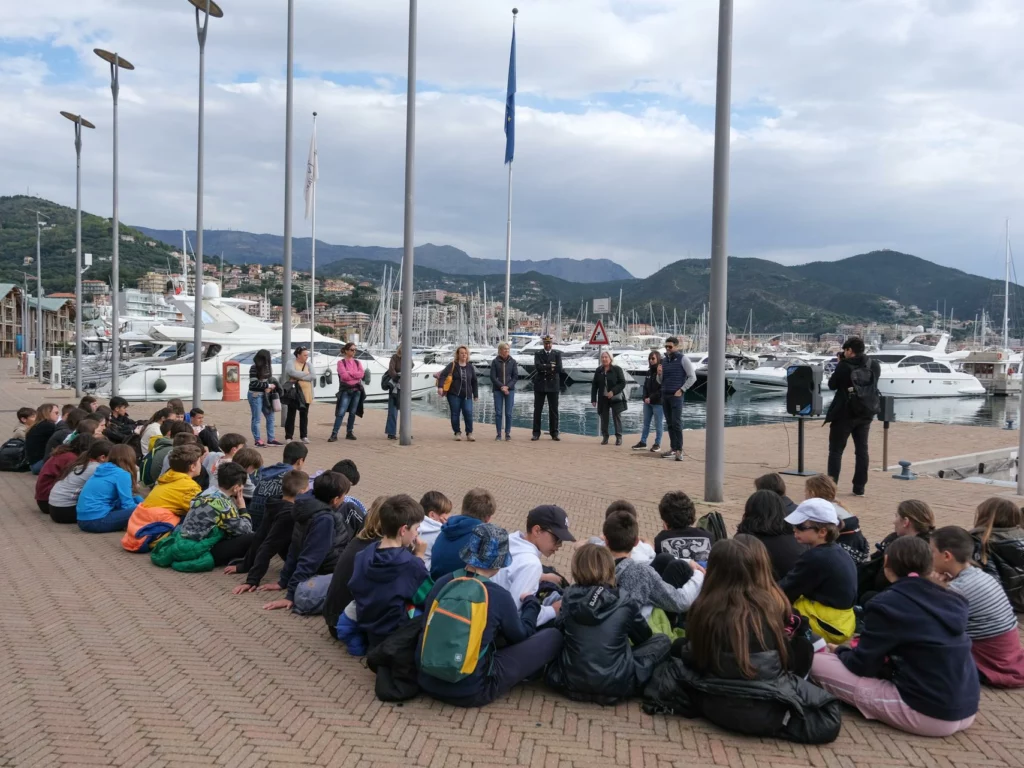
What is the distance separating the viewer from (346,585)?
5.33 metres

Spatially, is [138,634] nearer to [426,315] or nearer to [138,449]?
[138,449]

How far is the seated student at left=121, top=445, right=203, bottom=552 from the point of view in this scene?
7906 millimetres

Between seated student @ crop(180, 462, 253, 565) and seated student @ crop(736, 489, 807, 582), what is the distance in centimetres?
437

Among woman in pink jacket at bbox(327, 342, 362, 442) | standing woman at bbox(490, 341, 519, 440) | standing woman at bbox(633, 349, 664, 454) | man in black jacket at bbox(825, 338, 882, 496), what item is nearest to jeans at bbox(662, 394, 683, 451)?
standing woman at bbox(633, 349, 664, 454)

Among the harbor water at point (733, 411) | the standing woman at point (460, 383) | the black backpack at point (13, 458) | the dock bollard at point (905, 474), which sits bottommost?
the harbor water at point (733, 411)

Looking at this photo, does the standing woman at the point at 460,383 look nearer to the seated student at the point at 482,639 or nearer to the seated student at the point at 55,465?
the seated student at the point at 55,465

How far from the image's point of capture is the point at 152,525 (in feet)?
25.9

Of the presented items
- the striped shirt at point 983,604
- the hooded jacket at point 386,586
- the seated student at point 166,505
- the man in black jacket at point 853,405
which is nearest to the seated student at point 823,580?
the striped shirt at point 983,604

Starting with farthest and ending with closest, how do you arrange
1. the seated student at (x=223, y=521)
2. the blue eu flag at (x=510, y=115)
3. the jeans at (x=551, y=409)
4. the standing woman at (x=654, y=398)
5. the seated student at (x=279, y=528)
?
the blue eu flag at (x=510, y=115)
the jeans at (x=551, y=409)
the standing woman at (x=654, y=398)
the seated student at (x=223, y=521)
the seated student at (x=279, y=528)

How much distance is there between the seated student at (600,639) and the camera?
4469 mm

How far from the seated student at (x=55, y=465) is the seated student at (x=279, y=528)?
404 centimetres

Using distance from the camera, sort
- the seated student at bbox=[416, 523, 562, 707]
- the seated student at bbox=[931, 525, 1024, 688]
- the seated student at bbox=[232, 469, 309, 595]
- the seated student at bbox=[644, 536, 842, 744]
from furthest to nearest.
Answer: the seated student at bbox=[232, 469, 309, 595]
the seated student at bbox=[931, 525, 1024, 688]
the seated student at bbox=[416, 523, 562, 707]
the seated student at bbox=[644, 536, 842, 744]

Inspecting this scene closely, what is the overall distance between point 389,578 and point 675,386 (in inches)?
388

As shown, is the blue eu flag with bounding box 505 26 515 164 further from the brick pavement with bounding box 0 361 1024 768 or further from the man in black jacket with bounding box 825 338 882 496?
the brick pavement with bounding box 0 361 1024 768
